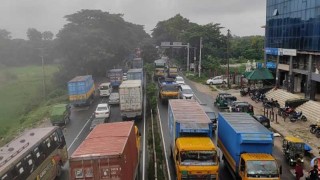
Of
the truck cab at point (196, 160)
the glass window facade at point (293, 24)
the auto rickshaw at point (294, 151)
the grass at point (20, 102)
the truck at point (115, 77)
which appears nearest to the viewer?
the truck cab at point (196, 160)

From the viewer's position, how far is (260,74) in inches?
1801

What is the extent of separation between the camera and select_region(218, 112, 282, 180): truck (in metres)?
16.2

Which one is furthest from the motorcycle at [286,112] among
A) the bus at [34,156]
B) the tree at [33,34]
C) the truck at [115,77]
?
the tree at [33,34]

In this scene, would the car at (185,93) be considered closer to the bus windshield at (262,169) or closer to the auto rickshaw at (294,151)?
the auto rickshaw at (294,151)

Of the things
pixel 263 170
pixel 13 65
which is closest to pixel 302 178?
pixel 263 170

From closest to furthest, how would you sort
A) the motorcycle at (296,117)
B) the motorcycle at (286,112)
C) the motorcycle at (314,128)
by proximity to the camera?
the motorcycle at (314,128)
the motorcycle at (296,117)
the motorcycle at (286,112)

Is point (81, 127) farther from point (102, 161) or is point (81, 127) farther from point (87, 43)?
point (87, 43)

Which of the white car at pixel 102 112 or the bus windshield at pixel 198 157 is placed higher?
the bus windshield at pixel 198 157

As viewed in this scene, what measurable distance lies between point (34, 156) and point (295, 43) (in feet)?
114

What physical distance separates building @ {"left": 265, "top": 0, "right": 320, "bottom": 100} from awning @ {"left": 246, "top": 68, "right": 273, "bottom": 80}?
190 cm

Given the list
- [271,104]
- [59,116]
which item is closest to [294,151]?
[271,104]

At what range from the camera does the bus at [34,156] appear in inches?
579

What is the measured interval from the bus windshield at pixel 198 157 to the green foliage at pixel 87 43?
152ft

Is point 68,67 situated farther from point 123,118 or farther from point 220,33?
point 220,33
